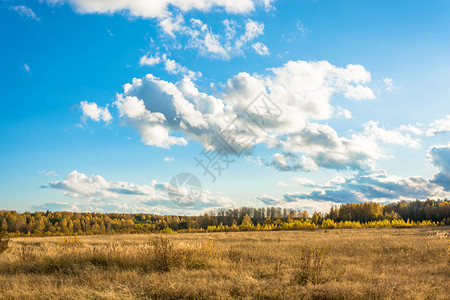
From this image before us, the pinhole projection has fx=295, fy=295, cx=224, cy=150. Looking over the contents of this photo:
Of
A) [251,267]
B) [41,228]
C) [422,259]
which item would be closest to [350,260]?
[422,259]

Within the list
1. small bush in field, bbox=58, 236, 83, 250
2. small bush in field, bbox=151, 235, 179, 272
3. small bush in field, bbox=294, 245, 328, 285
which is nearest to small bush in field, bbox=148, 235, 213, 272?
small bush in field, bbox=151, 235, 179, 272

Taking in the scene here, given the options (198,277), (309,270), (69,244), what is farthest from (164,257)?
(69,244)

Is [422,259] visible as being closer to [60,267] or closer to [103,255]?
[103,255]

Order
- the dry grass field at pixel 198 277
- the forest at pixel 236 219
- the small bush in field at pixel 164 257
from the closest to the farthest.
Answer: the dry grass field at pixel 198 277, the small bush in field at pixel 164 257, the forest at pixel 236 219

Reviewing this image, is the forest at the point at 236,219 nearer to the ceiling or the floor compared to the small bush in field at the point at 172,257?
nearer to the floor

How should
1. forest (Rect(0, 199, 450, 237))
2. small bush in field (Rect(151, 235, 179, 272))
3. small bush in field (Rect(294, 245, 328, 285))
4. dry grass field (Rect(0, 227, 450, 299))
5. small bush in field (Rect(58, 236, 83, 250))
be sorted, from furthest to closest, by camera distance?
forest (Rect(0, 199, 450, 237)) < small bush in field (Rect(58, 236, 83, 250)) < small bush in field (Rect(151, 235, 179, 272)) < small bush in field (Rect(294, 245, 328, 285)) < dry grass field (Rect(0, 227, 450, 299))

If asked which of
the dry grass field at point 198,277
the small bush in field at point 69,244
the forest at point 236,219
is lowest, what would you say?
the forest at point 236,219

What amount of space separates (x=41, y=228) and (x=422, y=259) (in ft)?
352

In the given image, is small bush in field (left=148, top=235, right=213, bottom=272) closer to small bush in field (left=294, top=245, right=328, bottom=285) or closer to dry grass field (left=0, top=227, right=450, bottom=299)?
dry grass field (left=0, top=227, right=450, bottom=299)

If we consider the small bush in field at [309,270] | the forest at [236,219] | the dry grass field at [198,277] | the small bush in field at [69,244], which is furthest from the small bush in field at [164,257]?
the forest at [236,219]

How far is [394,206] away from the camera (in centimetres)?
13550

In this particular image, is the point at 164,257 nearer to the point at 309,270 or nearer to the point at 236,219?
the point at 309,270

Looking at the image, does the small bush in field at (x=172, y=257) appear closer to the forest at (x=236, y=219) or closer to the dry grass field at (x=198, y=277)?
the dry grass field at (x=198, y=277)

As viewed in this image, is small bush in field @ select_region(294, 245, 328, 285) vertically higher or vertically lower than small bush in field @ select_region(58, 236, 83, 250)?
higher
